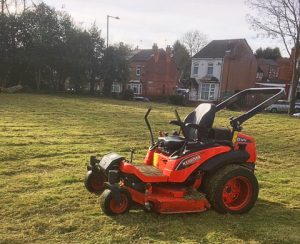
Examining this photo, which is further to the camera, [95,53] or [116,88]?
[116,88]

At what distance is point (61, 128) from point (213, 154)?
411 inches

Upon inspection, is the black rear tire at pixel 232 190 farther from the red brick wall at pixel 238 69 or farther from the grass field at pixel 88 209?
the red brick wall at pixel 238 69

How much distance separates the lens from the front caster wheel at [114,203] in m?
6.38

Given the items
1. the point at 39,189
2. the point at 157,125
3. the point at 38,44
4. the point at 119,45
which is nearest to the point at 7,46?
the point at 38,44

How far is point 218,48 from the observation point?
195 feet

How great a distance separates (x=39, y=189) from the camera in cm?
779

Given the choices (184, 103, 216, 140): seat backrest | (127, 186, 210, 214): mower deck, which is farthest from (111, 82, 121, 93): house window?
(127, 186, 210, 214): mower deck

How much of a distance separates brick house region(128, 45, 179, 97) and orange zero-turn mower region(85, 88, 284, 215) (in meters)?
58.7

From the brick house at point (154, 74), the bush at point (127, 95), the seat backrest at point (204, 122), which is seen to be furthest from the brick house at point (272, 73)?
the seat backrest at point (204, 122)

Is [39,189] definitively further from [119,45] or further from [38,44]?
[119,45]

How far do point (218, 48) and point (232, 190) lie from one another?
178 feet

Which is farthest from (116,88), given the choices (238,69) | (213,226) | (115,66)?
(213,226)

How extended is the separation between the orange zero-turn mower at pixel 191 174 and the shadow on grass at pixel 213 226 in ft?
0.47

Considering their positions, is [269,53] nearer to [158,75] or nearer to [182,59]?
[182,59]
